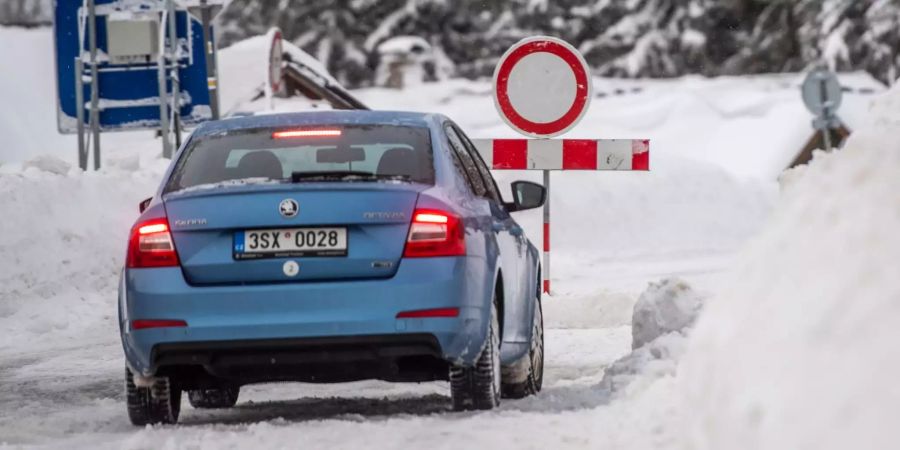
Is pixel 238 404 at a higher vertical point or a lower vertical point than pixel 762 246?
lower

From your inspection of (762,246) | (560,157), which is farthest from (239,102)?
(762,246)

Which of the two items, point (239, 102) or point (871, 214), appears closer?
point (871, 214)

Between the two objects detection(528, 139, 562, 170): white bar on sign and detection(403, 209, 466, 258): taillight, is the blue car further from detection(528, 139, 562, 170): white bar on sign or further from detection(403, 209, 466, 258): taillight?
detection(528, 139, 562, 170): white bar on sign

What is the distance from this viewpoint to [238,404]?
10.0 m

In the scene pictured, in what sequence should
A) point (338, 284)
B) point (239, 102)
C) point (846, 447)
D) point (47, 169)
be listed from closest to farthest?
point (846, 447), point (338, 284), point (47, 169), point (239, 102)

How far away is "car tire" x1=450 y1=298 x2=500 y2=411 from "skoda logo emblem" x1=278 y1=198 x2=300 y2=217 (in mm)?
947

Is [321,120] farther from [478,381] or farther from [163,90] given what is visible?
[163,90]

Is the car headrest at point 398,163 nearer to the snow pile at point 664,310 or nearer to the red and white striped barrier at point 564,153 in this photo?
the snow pile at point 664,310

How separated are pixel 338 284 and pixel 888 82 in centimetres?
5957

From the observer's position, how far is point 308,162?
9008 millimetres

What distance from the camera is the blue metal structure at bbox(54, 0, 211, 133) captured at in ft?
81.5

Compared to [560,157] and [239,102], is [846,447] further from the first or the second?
[239,102]

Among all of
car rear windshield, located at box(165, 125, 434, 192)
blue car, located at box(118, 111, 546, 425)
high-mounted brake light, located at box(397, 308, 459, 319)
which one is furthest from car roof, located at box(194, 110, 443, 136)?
high-mounted brake light, located at box(397, 308, 459, 319)

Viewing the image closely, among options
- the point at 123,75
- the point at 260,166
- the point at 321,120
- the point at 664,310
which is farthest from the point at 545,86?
the point at 123,75
